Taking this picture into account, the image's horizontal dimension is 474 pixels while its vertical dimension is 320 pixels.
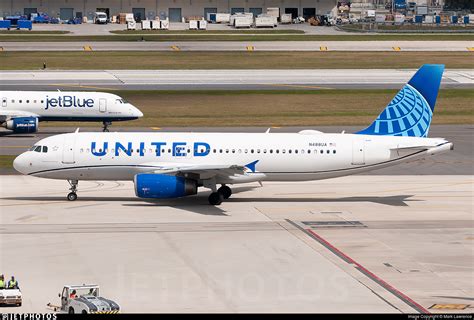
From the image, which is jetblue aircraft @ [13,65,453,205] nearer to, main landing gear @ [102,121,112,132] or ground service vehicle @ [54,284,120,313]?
ground service vehicle @ [54,284,120,313]

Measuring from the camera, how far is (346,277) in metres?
39.8

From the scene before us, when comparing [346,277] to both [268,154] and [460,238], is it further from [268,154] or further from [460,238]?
[268,154]

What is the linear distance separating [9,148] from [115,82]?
41.5 metres

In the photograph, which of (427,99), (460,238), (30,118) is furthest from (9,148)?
(460,238)

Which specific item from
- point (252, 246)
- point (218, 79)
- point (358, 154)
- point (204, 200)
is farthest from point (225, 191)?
point (218, 79)

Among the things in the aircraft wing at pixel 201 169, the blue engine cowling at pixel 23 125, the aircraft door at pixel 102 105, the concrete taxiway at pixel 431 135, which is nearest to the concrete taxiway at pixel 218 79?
the aircraft door at pixel 102 105

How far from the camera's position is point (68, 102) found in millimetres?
86250

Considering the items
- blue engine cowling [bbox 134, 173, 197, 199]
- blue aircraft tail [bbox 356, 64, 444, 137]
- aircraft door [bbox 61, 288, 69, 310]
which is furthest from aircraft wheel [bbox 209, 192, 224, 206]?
aircraft door [bbox 61, 288, 69, 310]

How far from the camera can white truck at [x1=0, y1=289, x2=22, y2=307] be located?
1362 inches

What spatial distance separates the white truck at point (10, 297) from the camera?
113 ft

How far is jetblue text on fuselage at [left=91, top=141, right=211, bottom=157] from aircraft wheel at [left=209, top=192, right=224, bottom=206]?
7.81 feet

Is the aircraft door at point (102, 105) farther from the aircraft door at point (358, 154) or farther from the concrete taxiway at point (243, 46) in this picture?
the concrete taxiway at point (243, 46)

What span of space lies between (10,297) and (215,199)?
22.1 metres

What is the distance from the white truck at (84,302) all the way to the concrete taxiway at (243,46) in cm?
12624
